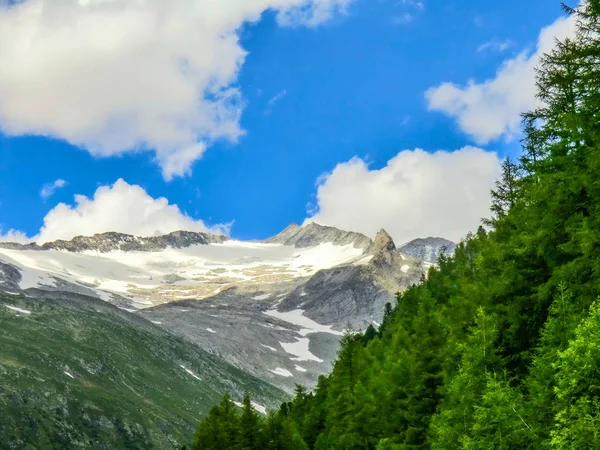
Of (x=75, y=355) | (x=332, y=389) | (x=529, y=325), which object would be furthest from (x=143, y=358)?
(x=529, y=325)

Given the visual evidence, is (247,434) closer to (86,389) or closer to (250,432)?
(250,432)

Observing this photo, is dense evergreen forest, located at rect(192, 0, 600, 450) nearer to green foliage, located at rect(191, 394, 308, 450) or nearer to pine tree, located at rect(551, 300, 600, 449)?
pine tree, located at rect(551, 300, 600, 449)

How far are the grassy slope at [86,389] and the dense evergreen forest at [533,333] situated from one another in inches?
3801

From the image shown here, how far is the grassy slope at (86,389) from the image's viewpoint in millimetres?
116812

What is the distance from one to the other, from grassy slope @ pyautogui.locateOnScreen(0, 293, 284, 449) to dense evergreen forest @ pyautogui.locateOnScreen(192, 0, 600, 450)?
96.5m

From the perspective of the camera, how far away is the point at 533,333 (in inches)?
821

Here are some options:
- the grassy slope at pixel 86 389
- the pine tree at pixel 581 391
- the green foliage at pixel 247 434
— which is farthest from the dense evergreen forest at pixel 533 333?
the grassy slope at pixel 86 389

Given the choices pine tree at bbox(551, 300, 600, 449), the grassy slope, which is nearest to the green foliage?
pine tree at bbox(551, 300, 600, 449)

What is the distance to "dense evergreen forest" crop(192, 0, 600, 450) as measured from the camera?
47.4 feet

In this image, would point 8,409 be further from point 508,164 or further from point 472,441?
point 472,441

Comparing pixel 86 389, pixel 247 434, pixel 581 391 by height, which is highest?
pixel 581 391

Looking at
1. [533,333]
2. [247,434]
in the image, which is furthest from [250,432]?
[533,333]

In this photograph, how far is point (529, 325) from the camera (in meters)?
20.9

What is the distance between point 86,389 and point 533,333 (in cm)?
13528
